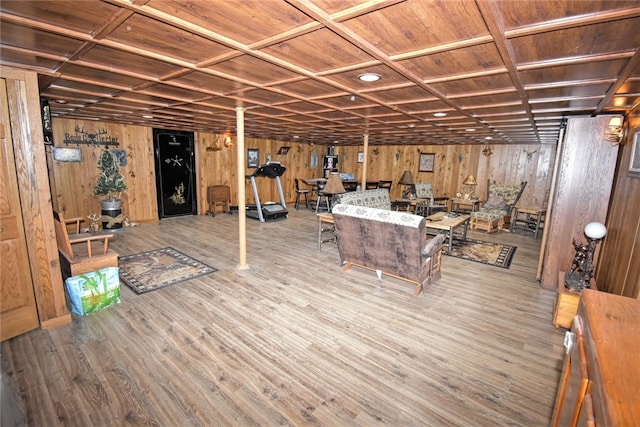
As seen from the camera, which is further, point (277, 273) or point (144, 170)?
point (144, 170)

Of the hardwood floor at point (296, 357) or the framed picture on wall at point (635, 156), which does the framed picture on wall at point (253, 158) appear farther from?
the framed picture on wall at point (635, 156)

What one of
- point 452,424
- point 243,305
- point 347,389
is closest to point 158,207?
point 243,305

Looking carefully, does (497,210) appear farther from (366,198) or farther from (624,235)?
(624,235)

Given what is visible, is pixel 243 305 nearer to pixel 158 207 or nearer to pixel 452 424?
pixel 452 424

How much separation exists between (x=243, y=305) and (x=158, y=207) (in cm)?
545

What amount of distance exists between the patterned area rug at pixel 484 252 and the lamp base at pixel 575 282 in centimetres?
154

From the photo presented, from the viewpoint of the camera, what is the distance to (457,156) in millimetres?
9352

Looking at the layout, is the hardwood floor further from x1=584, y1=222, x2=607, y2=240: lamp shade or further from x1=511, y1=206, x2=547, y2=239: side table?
x1=511, y1=206, x2=547, y2=239: side table

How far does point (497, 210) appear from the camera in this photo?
6.98 metres

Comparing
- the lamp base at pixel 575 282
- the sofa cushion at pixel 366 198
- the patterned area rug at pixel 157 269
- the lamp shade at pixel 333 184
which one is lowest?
the patterned area rug at pixel 157 269

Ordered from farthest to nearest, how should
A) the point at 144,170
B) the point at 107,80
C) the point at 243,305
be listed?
1. the point at 144,170
2. the point at 243,305
3. the point at 107,80

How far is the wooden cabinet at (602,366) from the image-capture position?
62 cm

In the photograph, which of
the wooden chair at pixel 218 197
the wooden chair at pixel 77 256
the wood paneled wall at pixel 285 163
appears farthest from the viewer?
the wooden chair at pixel 218 197

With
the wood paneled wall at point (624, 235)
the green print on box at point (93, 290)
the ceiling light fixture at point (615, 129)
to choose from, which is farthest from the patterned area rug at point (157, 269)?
the ceiling light fixture at point (615, 129)
